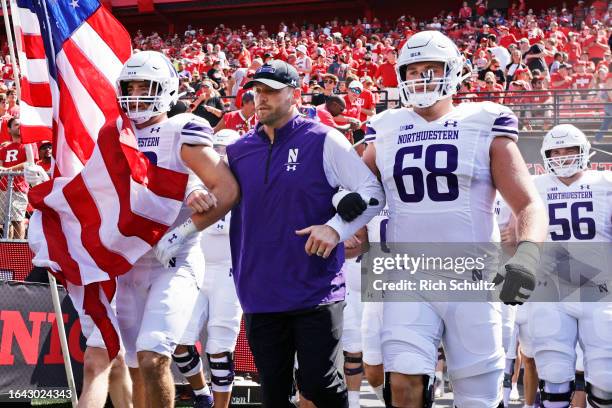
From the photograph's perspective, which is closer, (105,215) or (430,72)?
(430,72)

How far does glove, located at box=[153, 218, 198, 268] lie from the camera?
15.2 feet

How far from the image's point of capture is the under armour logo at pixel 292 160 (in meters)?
4.43

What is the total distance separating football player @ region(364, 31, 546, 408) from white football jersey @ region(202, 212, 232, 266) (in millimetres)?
3218

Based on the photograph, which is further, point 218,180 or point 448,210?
point 218,180

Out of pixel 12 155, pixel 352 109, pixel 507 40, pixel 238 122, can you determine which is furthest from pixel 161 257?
pixel 507 40

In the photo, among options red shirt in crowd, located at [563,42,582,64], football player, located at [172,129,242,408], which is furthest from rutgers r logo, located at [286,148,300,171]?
red shirt in crowd, located at [563,42,582,64]

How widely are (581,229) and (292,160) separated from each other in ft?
8.98

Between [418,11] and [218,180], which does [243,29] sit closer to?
[418,11]

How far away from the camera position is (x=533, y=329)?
6195mm

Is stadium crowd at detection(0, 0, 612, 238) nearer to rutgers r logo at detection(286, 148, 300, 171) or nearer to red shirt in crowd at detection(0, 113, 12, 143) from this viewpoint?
red shirt in crowd at detection(0, 113, 12, 143)

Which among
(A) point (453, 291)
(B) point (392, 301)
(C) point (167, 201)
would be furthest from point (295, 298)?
(C) point (167, 201)

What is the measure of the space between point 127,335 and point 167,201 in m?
0.90

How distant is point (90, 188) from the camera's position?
5.23 meters

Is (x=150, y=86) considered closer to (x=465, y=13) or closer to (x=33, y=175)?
(x=33, y=175)
